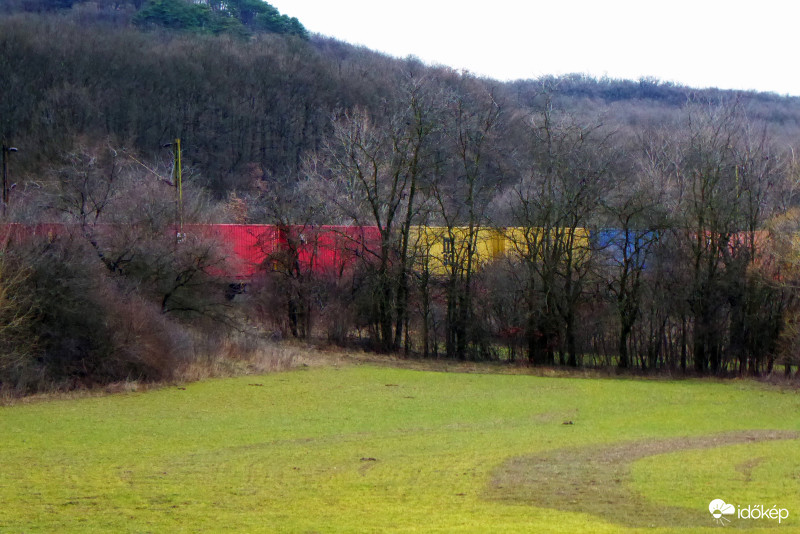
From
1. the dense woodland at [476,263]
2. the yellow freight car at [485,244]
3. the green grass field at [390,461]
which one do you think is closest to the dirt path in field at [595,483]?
the green grass field at [390,461]

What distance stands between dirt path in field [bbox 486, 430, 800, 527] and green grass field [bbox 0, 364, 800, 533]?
4 cm

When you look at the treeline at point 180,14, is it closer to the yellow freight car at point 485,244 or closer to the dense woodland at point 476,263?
the dense woodland at point 476,263

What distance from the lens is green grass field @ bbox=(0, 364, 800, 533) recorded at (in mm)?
8742

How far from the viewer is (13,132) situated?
75.9 metres

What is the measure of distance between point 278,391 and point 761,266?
58.5ft

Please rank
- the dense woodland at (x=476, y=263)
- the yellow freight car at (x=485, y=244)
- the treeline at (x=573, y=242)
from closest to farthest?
the dense woodland at (x=476, y=263)
the treeline at (x=573, y=242)
the yellow freight car at (x=485, y=244)

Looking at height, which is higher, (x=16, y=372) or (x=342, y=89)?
(x=342, y=89)

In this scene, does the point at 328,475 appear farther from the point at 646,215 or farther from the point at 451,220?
the point at 451,220

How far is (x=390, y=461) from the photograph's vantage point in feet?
40.8

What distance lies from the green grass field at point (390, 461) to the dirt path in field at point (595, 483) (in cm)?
4

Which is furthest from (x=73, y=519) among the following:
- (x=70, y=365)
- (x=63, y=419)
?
(x=70, y=365)

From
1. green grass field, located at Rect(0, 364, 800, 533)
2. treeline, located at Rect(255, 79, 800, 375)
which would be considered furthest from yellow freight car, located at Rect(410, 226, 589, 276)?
green grass field, located at Rect(0, 364, 800, 533)

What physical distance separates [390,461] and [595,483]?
10.8 ft

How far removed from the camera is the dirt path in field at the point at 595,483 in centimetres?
888
